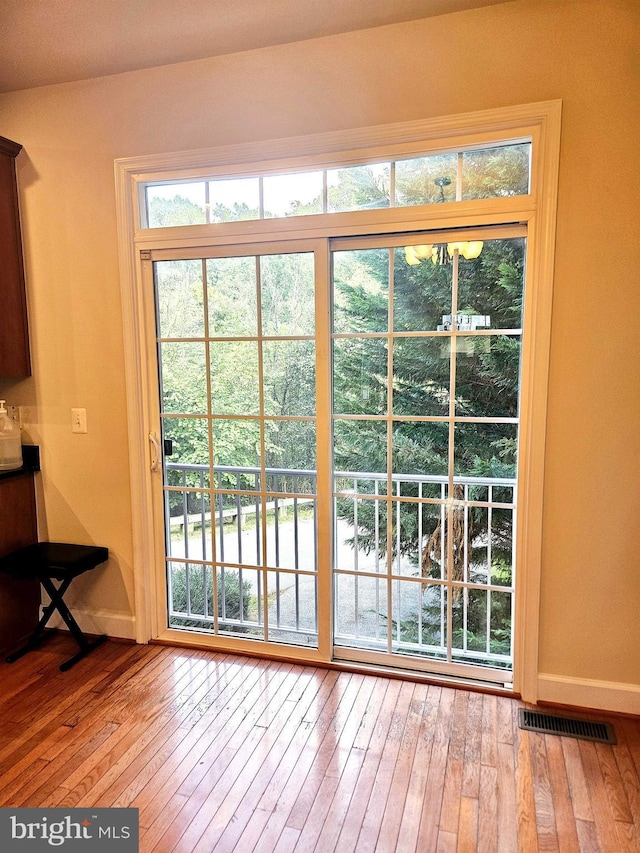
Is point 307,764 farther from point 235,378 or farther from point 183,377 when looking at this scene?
point 183,377

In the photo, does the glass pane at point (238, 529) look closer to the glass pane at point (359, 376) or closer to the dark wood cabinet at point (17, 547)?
the glass pane at point (359, 376)

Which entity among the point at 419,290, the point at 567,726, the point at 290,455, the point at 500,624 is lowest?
the point at 567,726

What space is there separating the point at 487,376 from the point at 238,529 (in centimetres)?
145

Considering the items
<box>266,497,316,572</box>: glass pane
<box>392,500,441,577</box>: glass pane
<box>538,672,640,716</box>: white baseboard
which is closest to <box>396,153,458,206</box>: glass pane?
<box>392,500,441,577</box>: glass pane

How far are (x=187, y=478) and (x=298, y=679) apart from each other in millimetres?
1113

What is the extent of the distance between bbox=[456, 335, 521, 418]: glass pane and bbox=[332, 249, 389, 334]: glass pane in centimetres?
38

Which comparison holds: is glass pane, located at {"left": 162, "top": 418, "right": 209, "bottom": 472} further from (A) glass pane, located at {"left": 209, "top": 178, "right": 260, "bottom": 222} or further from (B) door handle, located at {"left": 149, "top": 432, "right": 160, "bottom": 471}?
(A) glass pane, located at {"left": 209, "top": 178, "right": 260, "bottom": 222}

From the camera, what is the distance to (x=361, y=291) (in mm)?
2381

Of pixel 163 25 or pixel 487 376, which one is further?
pixel 487 376

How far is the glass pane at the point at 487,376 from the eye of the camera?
7.34ft

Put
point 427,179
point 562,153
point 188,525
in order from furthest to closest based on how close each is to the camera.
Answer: point 188,525 → point 427,179 → point 562,153

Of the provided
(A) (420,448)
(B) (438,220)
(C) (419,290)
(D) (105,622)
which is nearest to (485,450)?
(A) (420,448)

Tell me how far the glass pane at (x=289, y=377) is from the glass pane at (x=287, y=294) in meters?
0.07

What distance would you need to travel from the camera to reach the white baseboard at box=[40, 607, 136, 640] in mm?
2793
